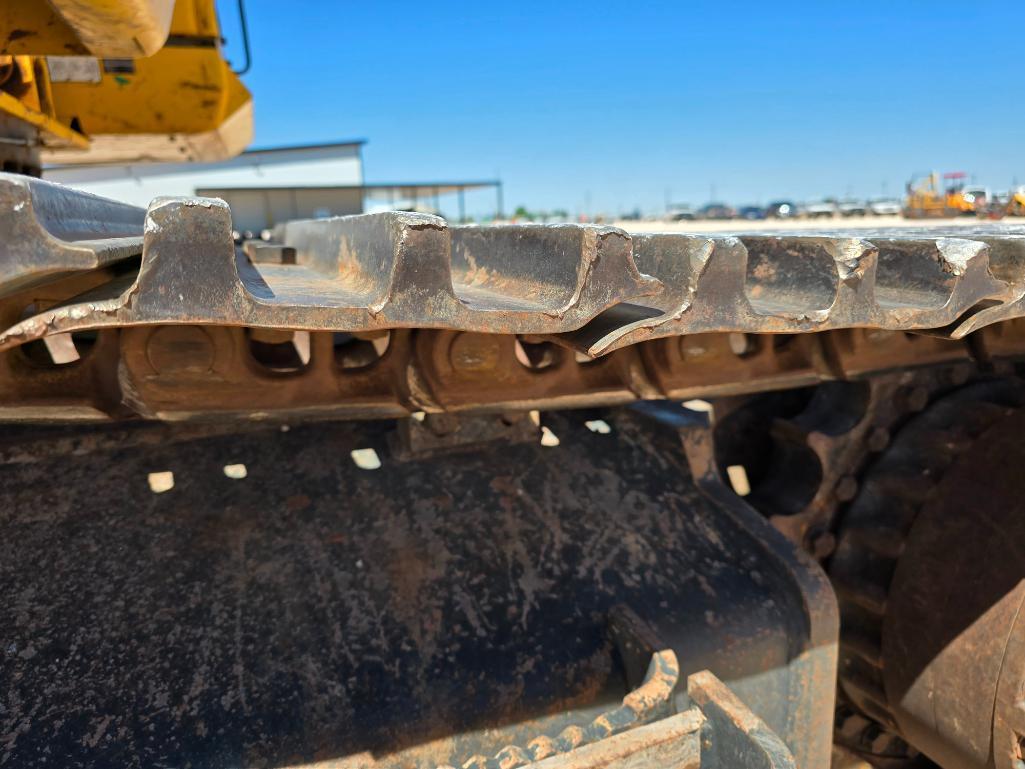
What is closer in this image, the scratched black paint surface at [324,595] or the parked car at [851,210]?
the scratched black paint surface at [324,595]

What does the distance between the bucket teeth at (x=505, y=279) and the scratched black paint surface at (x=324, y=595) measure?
27.1 inches

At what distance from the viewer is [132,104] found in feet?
11.0

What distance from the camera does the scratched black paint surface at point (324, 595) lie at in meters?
1.47

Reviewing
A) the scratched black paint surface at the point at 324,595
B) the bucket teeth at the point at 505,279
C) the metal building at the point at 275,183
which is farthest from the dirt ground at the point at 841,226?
the metal building at the point at 275,183

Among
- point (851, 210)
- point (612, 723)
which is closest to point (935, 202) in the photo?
point (851, 210)

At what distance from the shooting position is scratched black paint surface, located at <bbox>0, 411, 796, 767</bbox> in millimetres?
1466

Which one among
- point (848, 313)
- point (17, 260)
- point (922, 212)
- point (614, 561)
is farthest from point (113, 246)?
point (922, 212)

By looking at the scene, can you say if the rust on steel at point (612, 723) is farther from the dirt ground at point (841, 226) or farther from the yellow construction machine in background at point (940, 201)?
the yellow construction machine in background at point (940, 201)

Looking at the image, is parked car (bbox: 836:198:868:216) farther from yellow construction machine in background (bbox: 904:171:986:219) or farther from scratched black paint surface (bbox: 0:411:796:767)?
scratched black paint surface (bbox: 0:411:796:767)

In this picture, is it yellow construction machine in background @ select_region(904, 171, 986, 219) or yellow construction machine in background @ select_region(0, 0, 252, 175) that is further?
yellow construction machine in background @ select_region(904, 171, 986, 219)

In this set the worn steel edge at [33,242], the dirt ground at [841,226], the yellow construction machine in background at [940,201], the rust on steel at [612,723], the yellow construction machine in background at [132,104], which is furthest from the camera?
the yellow construction machine in background at [940,201]

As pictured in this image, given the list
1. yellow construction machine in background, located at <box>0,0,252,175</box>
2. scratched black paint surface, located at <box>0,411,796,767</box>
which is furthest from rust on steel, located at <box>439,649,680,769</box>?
yellow construction machine in background, located at <box>0,0,252,175</box>

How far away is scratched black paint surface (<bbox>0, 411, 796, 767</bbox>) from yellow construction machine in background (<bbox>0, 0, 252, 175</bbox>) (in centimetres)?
138

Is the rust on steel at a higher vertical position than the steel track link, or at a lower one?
lower
